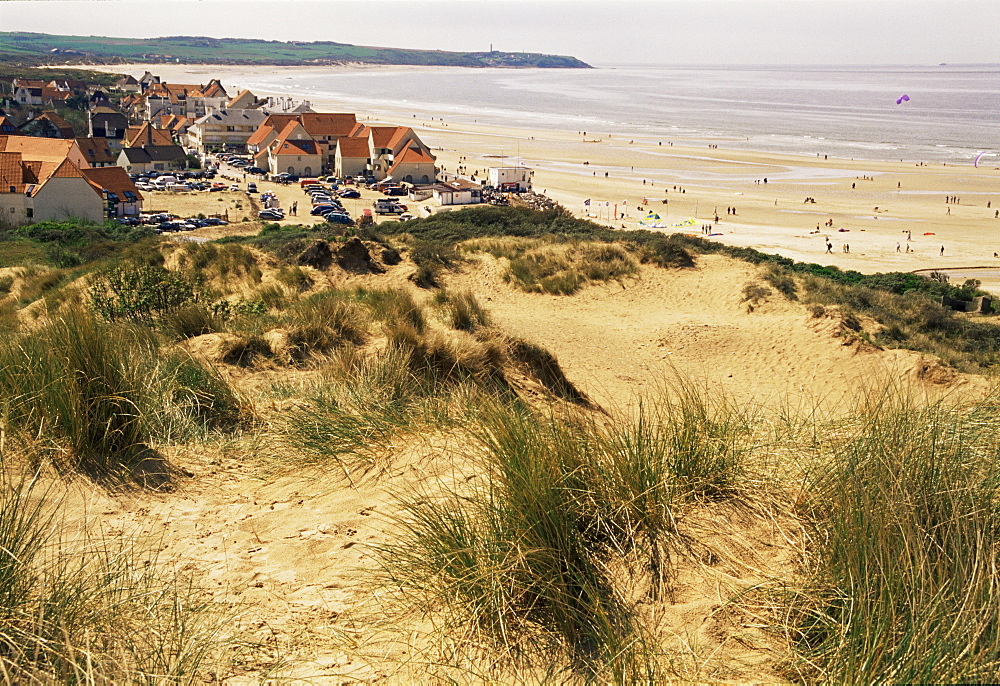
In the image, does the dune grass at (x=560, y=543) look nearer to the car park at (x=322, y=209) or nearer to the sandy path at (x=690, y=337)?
the sandy path at (x=690, y=337)

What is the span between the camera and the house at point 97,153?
63.2m

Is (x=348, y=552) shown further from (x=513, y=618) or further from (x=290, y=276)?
(x=290, y=276)

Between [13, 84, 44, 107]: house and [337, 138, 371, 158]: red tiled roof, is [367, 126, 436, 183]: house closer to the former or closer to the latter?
[337, 138, 371, 158]: red tiled roof

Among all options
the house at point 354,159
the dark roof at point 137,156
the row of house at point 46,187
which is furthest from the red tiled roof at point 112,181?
the house at point 354,159

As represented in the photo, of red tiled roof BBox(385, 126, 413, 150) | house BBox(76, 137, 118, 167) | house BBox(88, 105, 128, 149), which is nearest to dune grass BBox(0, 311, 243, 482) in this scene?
red tiled roof BBox(385, 126, 413, 150)

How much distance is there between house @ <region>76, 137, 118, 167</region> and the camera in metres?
63.2

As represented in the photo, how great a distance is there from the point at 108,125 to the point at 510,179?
4713cm

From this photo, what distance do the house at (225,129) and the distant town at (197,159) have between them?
108 mm

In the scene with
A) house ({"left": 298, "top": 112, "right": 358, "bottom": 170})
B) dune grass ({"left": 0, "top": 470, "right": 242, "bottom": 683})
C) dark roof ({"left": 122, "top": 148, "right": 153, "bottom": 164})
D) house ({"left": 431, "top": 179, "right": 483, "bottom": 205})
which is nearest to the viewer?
dune grass ({"left": 0, "top": 470, "right": 242, "bottom": 683})

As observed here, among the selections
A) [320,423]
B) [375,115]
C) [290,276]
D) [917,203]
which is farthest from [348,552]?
[375,115]

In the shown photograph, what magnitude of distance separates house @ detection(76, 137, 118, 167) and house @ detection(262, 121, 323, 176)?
12726 mm

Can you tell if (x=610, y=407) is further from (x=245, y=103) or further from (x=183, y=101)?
(x=183, y=101)

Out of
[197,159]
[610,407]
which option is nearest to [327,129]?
[197,159]

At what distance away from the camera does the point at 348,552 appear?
13.4ft
